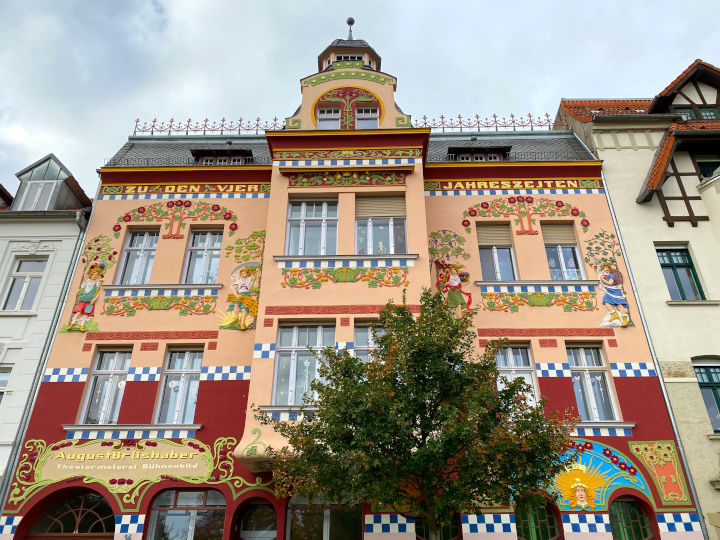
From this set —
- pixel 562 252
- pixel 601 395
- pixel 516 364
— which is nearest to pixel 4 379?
pixel 516 364

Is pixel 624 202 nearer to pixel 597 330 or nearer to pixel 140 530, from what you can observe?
pixel 597 330

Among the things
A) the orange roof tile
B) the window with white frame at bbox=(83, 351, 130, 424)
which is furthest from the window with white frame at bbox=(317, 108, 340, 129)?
the window with white frame at bbox=(83, 351, 130, 424)

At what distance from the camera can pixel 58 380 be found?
535 inches

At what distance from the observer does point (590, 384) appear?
13.5m

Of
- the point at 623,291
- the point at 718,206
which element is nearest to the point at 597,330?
the point at 623,291

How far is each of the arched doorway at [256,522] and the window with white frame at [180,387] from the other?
2407mm

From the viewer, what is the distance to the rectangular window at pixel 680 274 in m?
14.7

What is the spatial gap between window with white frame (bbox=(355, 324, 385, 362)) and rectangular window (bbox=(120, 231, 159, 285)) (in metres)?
6.02

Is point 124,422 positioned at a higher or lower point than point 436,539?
higher

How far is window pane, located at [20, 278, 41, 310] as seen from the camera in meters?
14.9

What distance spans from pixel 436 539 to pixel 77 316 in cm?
1035

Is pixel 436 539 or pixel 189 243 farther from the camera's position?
pixel 189 243

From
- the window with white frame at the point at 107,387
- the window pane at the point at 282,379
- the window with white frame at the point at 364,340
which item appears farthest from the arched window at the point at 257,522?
the window with white frame at the point at 364,340

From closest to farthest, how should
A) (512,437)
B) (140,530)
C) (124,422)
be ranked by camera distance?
(512,437) < (140,530) < (124,422)
